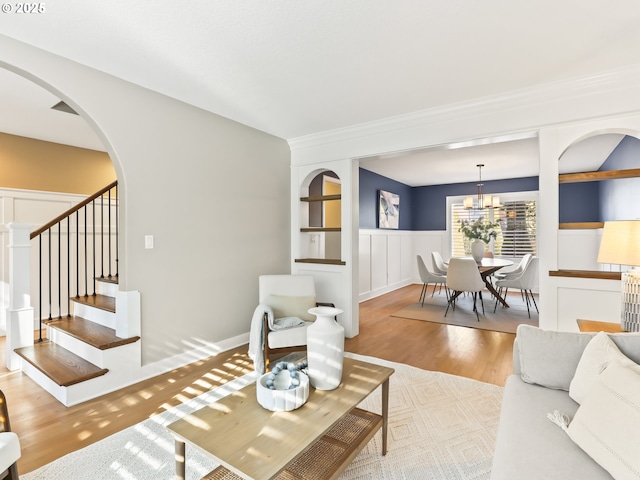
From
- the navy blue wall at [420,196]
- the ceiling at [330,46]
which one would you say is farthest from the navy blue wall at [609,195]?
the ceiling at [330,46]

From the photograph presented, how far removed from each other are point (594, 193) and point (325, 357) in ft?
23.6

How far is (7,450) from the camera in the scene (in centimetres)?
128

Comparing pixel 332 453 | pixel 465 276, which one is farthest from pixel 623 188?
pixel 332 453

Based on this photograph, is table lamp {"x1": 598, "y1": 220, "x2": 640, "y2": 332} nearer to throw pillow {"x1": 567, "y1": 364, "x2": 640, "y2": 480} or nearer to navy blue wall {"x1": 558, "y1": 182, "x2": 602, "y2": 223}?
throw pillow {"x1": 567, "y1": 364, "x2": 640, "y2": 480}

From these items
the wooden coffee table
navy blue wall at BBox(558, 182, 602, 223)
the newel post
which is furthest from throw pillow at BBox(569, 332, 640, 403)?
navy blue wall at BBox(558, 182, 602, 223)

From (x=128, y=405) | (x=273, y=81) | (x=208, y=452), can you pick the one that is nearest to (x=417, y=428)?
(x=208, y=452)

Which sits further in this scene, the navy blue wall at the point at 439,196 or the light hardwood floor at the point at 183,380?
the navy blue wall at the point at 439,196

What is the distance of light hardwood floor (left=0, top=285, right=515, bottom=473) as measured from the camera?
2014mm

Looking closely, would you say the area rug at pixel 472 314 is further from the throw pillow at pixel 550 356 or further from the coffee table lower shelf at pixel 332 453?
the coffee table lower shelf at pixel 332 453

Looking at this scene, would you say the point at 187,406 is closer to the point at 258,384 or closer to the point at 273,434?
the point at 258,384

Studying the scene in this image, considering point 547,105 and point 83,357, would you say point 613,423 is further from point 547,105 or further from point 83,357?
point 83,357

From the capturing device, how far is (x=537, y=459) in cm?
114

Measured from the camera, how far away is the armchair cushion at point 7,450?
1.25 metres

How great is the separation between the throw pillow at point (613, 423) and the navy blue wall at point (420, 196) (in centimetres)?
486
